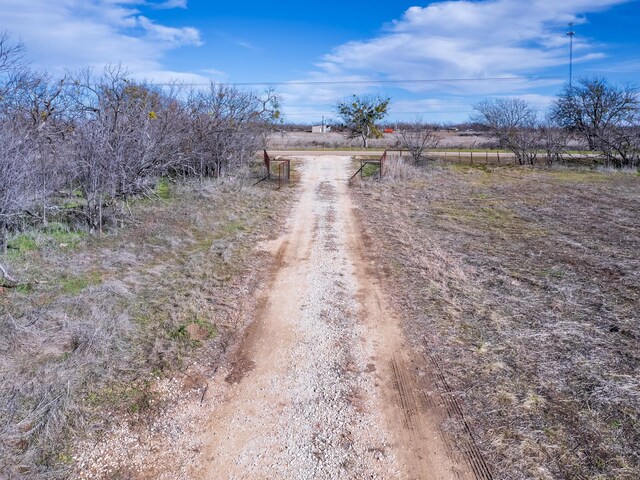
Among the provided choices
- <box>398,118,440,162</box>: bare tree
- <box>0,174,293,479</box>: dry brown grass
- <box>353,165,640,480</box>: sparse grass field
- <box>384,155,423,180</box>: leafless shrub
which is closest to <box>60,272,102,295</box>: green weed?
<box>0,174,293,479</box>: dry brown grass

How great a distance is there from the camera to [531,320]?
19.4 ft

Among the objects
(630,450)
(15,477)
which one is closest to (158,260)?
(15,477)

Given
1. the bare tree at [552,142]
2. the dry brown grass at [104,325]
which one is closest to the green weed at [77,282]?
the dry brown grass at [104,325]

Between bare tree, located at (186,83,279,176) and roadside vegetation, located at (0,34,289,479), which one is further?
bare tree, located at (186,83,279,176)

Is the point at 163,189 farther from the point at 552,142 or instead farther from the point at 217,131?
the point at 552,142

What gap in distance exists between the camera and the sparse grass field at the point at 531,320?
3689 mm

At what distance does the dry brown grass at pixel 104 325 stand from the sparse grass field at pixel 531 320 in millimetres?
2891

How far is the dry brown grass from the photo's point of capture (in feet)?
12.6

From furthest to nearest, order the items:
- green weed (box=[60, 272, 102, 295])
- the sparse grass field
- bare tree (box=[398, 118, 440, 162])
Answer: bare tree (box=[398, 118, 440, 162]) → green weed (box=[60, 272, 102, 295]) → the sparse grass field

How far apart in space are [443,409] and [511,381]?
89 cm

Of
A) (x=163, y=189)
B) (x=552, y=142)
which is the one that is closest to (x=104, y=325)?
(x=163, y=189)

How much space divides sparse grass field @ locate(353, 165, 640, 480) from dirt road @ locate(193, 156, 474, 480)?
18.9 inches

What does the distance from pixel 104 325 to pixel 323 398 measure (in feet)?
9.71

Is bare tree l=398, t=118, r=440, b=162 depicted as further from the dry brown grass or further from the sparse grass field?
the dry brown grass
